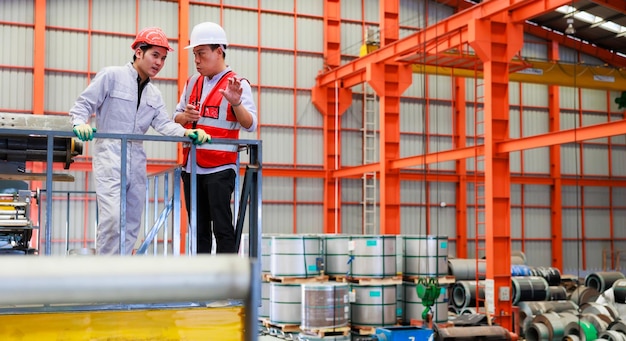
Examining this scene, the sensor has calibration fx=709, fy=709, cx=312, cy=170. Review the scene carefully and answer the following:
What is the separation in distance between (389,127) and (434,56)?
2.63 meters

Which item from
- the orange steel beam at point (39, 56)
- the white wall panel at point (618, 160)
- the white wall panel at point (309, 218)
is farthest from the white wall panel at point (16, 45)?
the white wall panel at point (618, 160)

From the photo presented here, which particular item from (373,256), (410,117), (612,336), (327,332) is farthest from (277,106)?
(612,336)

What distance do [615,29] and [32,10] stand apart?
20.6 meters

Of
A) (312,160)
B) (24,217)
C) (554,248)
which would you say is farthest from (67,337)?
(554,248)

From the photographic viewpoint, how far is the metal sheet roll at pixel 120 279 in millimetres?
792

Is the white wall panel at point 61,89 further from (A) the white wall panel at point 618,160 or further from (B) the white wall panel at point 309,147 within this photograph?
(A) the white wall panel at point 618,160

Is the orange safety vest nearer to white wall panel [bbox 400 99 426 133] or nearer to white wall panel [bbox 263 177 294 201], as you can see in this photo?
white wall panel [bbox 263 177 294 201]

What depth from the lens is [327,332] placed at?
534 inches

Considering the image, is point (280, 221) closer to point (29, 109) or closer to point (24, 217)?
point (29, 109)

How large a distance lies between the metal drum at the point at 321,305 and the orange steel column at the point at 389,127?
23.4 ft

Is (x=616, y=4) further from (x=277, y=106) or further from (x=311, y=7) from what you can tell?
(x=277, y=106)

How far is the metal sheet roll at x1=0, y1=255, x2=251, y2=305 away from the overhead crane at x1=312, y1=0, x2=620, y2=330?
14.8 metres

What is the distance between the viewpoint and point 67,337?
145 inches

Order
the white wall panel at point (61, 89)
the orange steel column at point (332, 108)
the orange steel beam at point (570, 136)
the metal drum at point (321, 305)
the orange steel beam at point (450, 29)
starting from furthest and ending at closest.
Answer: the orange steel column at point (332, 108) → the white wall panel at point (61, 89) → the orange steel beam at point (450, 29) → the orange steel beam at point (570, 136) → the metal drum at point (321, 305)
